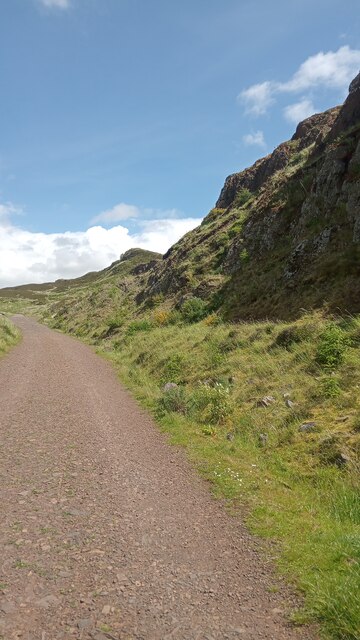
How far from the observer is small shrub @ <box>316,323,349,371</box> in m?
10.8

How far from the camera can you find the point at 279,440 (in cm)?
890

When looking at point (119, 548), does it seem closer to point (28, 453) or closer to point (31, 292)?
point (28, 453)

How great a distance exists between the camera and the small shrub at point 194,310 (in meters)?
26.1

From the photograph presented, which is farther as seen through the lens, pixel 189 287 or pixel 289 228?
pixel 189 287

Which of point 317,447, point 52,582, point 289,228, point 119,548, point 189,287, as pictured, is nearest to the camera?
point 52,582

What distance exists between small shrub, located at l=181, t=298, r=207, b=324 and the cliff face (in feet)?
2.78

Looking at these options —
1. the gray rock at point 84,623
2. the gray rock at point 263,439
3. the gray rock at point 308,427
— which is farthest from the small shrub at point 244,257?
the gray rock at point 84,623

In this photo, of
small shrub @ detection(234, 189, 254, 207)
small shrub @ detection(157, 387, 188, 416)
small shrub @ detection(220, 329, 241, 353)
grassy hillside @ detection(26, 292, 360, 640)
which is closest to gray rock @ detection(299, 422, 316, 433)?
grassy hillside @ detection(26, 292, 360, 640)

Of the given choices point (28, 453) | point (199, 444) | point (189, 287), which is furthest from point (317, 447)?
point (189, 287)

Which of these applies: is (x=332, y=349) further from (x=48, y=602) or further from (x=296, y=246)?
(x=296, y=246)

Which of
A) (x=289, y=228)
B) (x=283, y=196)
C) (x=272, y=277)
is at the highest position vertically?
(x=283, y=196)

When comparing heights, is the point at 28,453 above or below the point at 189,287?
below

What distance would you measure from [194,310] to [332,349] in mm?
16174

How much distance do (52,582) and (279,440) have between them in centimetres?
580
